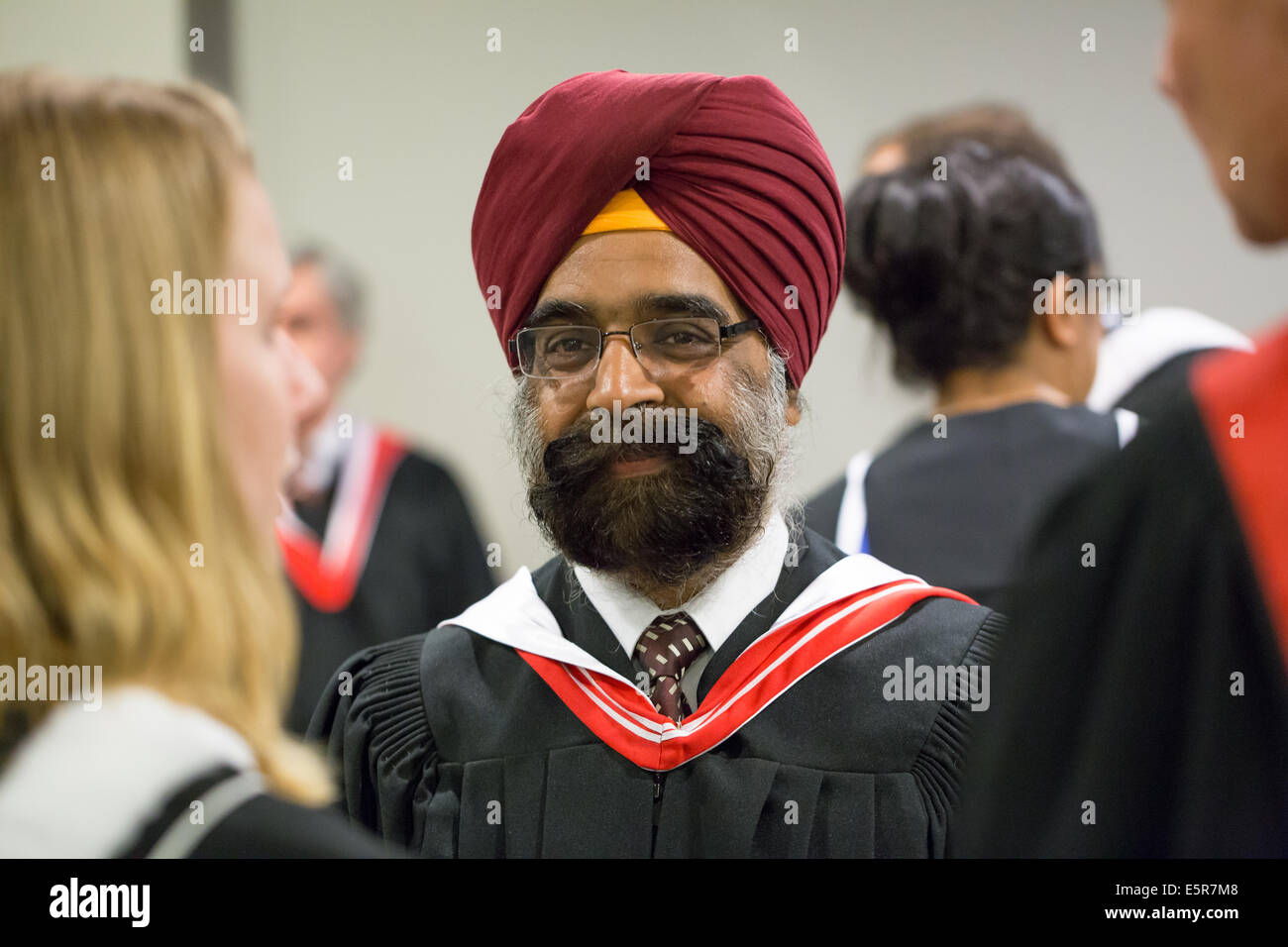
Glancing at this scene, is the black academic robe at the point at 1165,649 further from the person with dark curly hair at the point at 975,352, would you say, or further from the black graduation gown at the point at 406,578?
the black graduation gown at the point at 406,578

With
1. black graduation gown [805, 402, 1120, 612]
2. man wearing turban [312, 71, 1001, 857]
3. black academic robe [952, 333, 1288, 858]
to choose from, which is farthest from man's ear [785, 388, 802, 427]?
black academic robe [952, 333, 1288, 858]

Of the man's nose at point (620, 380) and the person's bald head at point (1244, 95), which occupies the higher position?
the person's bald head at point (1244, 95)

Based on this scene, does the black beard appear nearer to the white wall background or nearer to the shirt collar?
the shirt collar

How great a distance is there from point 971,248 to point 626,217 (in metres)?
0.85

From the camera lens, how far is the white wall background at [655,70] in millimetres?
2385

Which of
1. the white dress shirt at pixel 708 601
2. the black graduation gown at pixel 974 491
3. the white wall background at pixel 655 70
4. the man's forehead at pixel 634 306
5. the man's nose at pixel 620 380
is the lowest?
the white dress shirt at pixel 708 601

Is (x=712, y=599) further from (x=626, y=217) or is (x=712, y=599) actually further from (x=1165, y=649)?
(x=1165, y=649)

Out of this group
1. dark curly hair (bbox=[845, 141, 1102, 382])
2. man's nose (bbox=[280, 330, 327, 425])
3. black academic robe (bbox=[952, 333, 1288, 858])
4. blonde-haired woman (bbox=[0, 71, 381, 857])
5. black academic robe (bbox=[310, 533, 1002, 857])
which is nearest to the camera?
black academic robe (bbox=[952, 333, 1288, 858])

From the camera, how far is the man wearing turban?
1.81 m

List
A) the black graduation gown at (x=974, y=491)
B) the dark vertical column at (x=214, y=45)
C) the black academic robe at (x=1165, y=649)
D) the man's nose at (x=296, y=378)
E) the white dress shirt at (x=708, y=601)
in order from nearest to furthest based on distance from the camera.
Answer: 1. the black academic robe at (x=1165, y=649)
2. the man's nose at (x=296, y=378)
3. the white dress shirt at (x=708, y=601)
4. the black graduation gown at (x=974, y=491)
5. the dark vertical column at (x=214, y=45)

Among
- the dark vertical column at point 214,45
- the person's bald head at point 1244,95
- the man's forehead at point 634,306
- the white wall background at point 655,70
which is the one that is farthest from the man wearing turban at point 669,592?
the dark vertical column at point 214,45

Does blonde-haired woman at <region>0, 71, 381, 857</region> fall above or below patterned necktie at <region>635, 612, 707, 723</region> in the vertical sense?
above

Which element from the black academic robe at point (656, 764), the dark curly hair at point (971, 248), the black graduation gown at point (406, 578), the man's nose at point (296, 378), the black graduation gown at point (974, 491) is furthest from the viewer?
the black graduation gown at point (406, 578)
